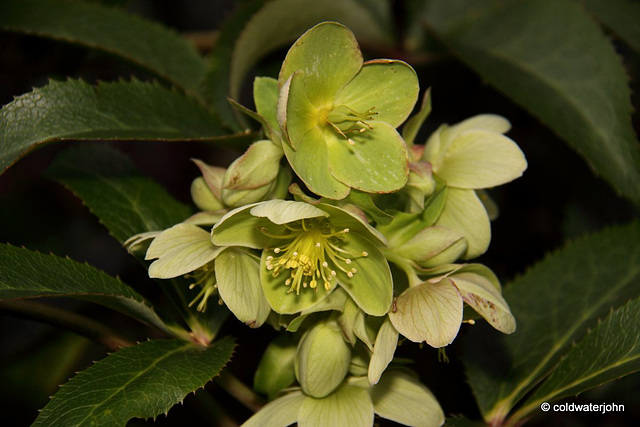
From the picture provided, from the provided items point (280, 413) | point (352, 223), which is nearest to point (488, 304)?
point (352, 223)

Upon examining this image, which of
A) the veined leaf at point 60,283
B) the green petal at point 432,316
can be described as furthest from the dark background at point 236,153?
the green petal at point 432,316

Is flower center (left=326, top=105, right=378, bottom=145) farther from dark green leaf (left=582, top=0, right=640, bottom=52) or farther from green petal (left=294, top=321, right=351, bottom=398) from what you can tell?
dark green leaf (left=582, top=0, right=640, bottom=52)

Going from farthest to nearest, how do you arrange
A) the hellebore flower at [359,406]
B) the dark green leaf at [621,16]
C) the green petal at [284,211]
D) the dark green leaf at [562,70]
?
the dark green leaf at [621,16], the dark green leaf at [562,70], the hellebore flower at [359,406], the green petal at [284,211]

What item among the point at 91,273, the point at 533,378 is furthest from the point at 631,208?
the point at 91,273

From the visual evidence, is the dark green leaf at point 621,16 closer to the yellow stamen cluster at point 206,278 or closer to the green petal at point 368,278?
the green petal at point 368,278

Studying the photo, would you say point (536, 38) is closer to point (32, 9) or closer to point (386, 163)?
point (386, 163)

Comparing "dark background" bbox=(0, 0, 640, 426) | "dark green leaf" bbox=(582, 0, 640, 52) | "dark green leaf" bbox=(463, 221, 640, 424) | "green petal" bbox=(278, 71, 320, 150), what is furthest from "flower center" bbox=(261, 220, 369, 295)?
"dark green leaf" bbox=(582, 0, 640, 52)
